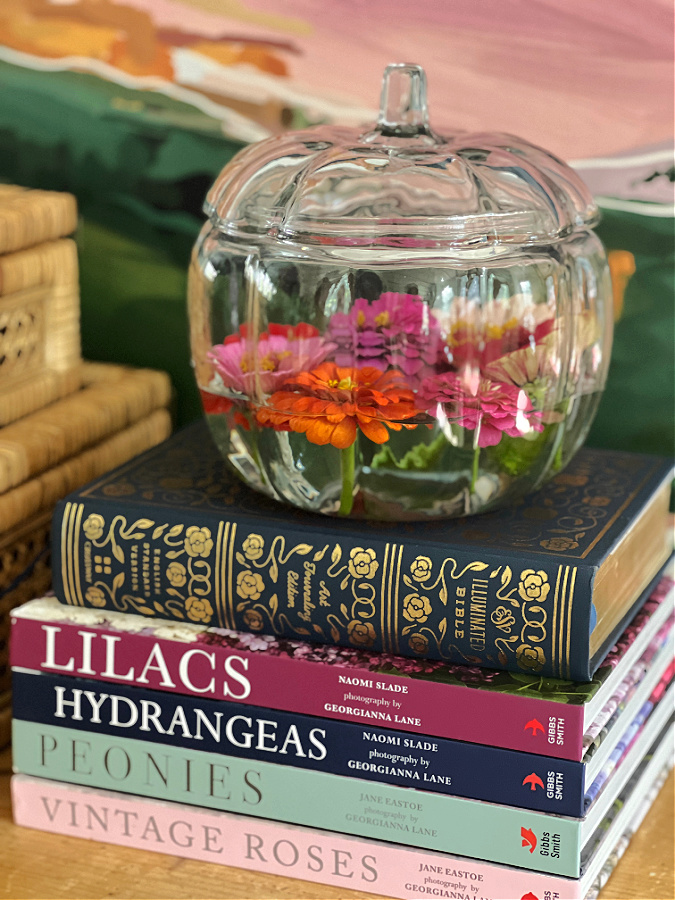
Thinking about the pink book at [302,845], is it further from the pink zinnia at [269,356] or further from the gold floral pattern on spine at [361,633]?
the pink zinnia at [269,356]

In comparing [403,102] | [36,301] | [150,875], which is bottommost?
[150,875]

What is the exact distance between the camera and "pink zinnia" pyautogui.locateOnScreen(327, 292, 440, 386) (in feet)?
2.08

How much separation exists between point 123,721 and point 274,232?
323 millimetres

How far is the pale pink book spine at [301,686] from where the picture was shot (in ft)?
2.03

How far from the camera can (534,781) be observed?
62 centimetres

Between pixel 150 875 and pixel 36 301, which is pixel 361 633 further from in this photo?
pixel 36 301

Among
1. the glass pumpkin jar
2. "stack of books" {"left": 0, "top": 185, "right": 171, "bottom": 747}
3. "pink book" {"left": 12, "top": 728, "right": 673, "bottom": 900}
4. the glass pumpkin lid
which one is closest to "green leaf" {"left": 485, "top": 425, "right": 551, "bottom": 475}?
the glass pumpkin jar

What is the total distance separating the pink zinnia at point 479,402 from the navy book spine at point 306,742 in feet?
0.60

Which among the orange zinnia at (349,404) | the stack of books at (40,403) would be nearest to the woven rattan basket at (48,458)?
the stack of books at (40,403)

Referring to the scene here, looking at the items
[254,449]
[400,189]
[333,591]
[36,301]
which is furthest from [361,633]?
[36,301]

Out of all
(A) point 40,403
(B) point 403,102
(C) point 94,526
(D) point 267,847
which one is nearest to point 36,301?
(A) point 40,403

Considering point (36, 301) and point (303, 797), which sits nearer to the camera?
point (303, 797)

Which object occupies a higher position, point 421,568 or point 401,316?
point 401,316

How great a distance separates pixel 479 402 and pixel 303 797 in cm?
26
